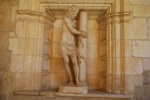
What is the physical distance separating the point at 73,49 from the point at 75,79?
24.4 inches

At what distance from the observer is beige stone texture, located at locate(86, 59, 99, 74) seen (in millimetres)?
3836

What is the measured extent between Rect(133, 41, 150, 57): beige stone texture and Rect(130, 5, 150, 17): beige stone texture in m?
0.57

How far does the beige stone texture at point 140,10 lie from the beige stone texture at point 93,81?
5.20ft

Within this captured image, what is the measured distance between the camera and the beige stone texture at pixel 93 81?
3785 millimetres

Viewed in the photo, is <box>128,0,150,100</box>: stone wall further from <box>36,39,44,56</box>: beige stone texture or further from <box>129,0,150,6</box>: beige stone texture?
<box>36,39,44,56</box>: beige stone texture

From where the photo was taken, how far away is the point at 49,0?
11.7ft

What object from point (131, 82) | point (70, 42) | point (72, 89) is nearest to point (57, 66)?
point (70, 42)

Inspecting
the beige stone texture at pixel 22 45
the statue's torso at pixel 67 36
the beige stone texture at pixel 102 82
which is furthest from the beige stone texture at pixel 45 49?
the beige stone texture at pixel 102 82

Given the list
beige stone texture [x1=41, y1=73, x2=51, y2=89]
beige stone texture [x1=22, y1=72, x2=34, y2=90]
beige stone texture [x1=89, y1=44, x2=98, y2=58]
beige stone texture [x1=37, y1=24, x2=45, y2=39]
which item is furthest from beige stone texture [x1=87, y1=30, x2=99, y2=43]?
beige stone texture [x1=22, y1=72, x2=34, y2=90]

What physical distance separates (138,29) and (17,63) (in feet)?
8.24

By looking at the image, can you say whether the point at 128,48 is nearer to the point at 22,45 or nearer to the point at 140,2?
the point at 140,2

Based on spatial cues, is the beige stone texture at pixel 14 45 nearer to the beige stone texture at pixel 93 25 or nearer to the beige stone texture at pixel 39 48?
the beige stone texture at pixel 39 48

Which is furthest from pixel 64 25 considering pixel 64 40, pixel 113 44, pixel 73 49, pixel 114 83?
pixel 114 83

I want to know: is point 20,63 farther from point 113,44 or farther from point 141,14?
point 141,14
